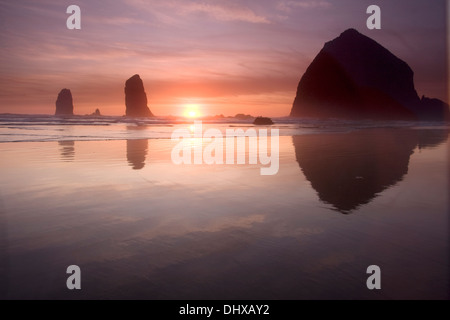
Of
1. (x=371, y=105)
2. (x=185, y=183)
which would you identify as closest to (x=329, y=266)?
(x=185, y=183)

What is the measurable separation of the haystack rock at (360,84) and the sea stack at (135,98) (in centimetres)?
8863

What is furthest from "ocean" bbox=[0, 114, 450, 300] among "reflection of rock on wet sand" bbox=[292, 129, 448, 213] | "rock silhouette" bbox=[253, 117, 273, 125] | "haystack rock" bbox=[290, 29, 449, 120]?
"haystack rock" bbox=[290, 29, 449, 120]

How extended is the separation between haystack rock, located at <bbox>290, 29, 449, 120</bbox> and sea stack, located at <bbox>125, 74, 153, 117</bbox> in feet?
291

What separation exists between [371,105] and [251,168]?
14740 centimetres

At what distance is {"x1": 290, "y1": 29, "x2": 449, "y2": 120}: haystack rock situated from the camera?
463 ft

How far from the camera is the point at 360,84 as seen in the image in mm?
143750

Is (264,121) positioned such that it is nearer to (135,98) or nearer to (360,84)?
(360,84)

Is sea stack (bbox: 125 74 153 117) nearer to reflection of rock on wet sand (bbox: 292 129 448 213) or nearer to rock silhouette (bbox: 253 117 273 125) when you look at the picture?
rock silhouette (bbox: 253 117 273 125)

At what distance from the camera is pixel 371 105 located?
457 feet

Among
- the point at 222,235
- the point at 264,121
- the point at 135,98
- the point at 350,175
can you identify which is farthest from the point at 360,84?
the point at 222,235
